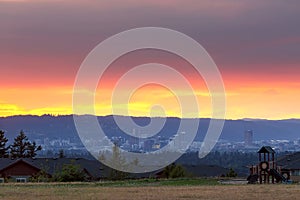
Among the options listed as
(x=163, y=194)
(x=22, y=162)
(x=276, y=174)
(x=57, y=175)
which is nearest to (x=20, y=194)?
(x=163, y=194)

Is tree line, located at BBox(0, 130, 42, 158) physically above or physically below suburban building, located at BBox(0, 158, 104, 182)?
above

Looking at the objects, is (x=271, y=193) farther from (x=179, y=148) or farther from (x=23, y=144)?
(x=179, y=148)

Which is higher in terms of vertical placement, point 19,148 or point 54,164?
point 19,148

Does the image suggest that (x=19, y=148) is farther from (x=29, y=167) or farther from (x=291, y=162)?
(x=291, y=162)

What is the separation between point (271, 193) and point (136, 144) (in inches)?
4845

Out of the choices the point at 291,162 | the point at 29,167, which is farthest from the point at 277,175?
the point at 29,167

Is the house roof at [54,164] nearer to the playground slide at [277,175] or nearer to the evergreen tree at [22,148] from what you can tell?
the playground slide at [277,175]

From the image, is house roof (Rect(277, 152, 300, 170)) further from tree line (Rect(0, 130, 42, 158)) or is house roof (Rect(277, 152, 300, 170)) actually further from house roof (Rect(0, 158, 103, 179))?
tree line (Rect(0, 130, 42, 158))

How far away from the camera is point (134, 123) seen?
138 meters

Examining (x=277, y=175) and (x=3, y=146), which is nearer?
(x=277, y=175)

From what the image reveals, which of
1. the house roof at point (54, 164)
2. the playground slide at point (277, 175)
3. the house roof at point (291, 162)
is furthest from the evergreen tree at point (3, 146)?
the playground slide at point (277, 175)

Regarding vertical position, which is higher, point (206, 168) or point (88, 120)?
point (88, 120)

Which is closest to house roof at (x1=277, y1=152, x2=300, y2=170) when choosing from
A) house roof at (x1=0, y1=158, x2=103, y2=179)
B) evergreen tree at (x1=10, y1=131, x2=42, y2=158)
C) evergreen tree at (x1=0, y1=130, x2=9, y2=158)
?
house roof at (x1=0, y1=158, x2=103, y2=179)

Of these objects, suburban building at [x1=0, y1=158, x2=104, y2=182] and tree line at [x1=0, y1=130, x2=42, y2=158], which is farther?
tree line at [x1=0, y1=130, x2=42, y2=158]
